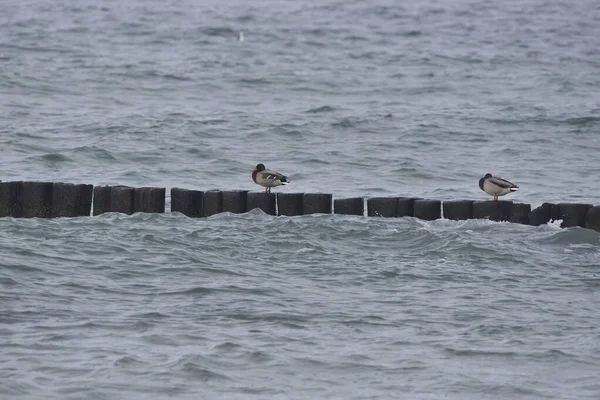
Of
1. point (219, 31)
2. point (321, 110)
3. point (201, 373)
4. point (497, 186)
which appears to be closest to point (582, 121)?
point (321, 110)

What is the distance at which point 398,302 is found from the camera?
9828 millimetres

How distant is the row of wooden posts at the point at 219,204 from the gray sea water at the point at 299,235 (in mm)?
182

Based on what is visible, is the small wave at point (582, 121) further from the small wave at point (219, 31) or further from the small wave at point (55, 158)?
the small wave at point (219, 31)

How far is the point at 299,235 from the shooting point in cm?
1208

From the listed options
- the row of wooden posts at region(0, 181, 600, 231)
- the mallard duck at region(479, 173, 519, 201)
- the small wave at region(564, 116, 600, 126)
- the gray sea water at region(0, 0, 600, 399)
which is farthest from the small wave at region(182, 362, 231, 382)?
the small wave at region(564, 116, 600, 126)

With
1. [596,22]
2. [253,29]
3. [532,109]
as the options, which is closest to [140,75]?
[532,109]

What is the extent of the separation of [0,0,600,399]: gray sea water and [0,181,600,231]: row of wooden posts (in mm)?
182

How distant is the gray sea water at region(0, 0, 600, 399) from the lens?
26.6 ft

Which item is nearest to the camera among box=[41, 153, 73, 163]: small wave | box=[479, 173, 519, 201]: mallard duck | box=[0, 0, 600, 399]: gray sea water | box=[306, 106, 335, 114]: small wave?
box=[0, 0, 600, 399]: gray sea water

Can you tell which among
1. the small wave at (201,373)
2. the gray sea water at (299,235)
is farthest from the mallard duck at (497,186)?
the small wave at (201,373)

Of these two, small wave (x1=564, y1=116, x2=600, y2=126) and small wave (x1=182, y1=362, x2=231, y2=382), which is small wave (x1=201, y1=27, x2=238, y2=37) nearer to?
small wave (x1=564, y1=116, x2=600, y2=126)

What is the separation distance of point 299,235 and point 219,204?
3.59ft

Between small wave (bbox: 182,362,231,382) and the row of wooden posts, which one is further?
the row of wooden posts

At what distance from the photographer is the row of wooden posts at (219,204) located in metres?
12.5
